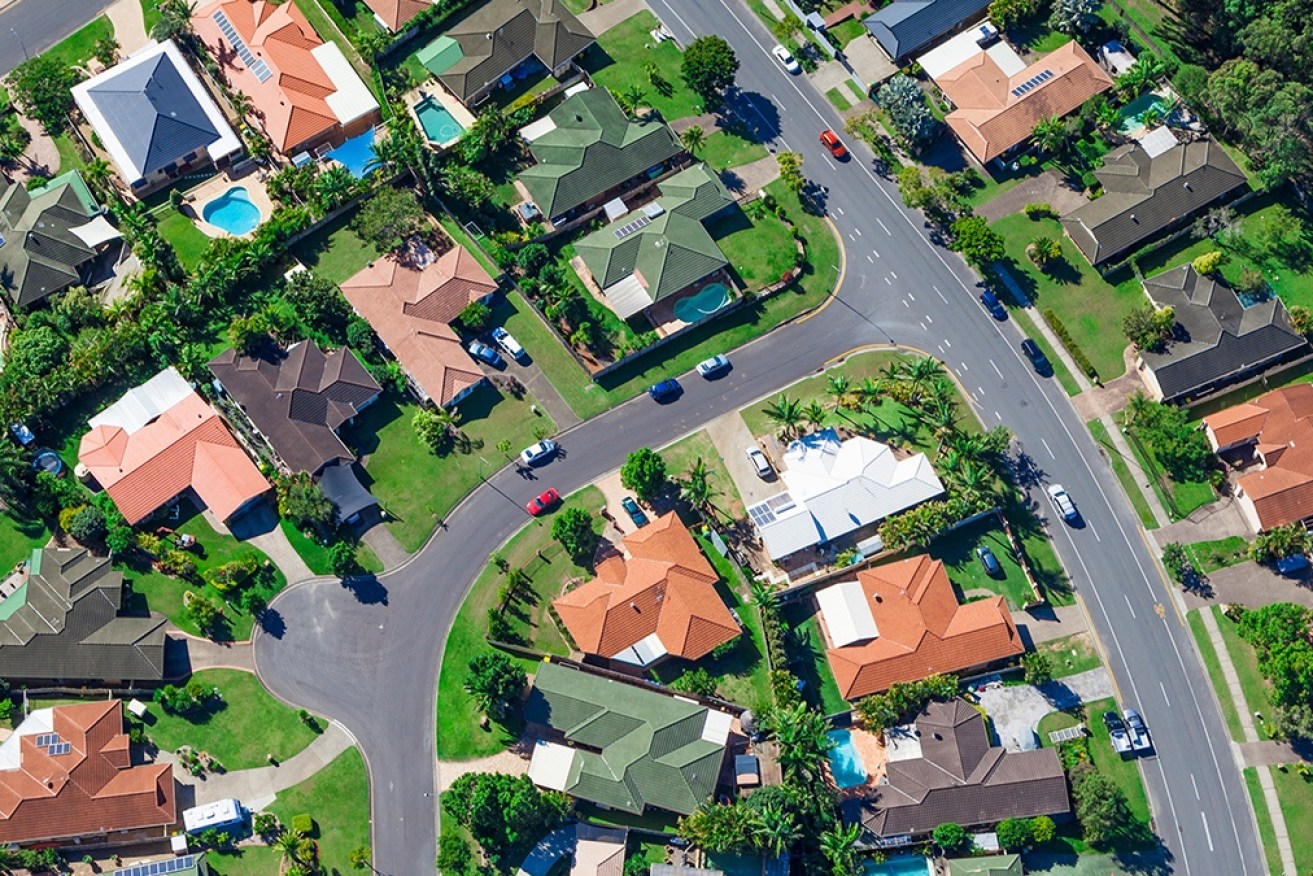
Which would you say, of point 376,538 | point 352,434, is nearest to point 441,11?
point 352,434

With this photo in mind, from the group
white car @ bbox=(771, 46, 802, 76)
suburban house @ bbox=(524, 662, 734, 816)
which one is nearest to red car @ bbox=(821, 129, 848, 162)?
white car @ bbox=(771, 46, 802, 76)

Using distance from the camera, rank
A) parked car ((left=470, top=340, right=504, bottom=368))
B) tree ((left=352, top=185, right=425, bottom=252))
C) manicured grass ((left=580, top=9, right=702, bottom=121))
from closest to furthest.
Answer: parked car ((left=470, top=340, right=504, bottom=368)), tree ((left=352, top=185, right=425, bottom=252)), manicured grass ((left=580, top=9, right=702, bottom=121))

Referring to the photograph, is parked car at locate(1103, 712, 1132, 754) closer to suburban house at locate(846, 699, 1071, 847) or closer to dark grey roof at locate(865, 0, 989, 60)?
suburban house at locate(846, 699, 1071, 847)

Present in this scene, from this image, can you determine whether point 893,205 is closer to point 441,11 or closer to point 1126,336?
point 1126,336

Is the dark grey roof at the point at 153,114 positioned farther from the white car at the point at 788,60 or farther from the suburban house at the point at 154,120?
the white car at the point at 788,60

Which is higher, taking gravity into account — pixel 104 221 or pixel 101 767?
pixel 104 221

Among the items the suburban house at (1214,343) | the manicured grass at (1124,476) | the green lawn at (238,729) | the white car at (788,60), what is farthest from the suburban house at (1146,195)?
the green lawn at (238,729)

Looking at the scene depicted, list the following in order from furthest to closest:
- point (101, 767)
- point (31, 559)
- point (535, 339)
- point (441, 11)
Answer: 1. point (441, 11)
2. point (535, 339)
3. point (31, 559)
4. point (101, 767)
